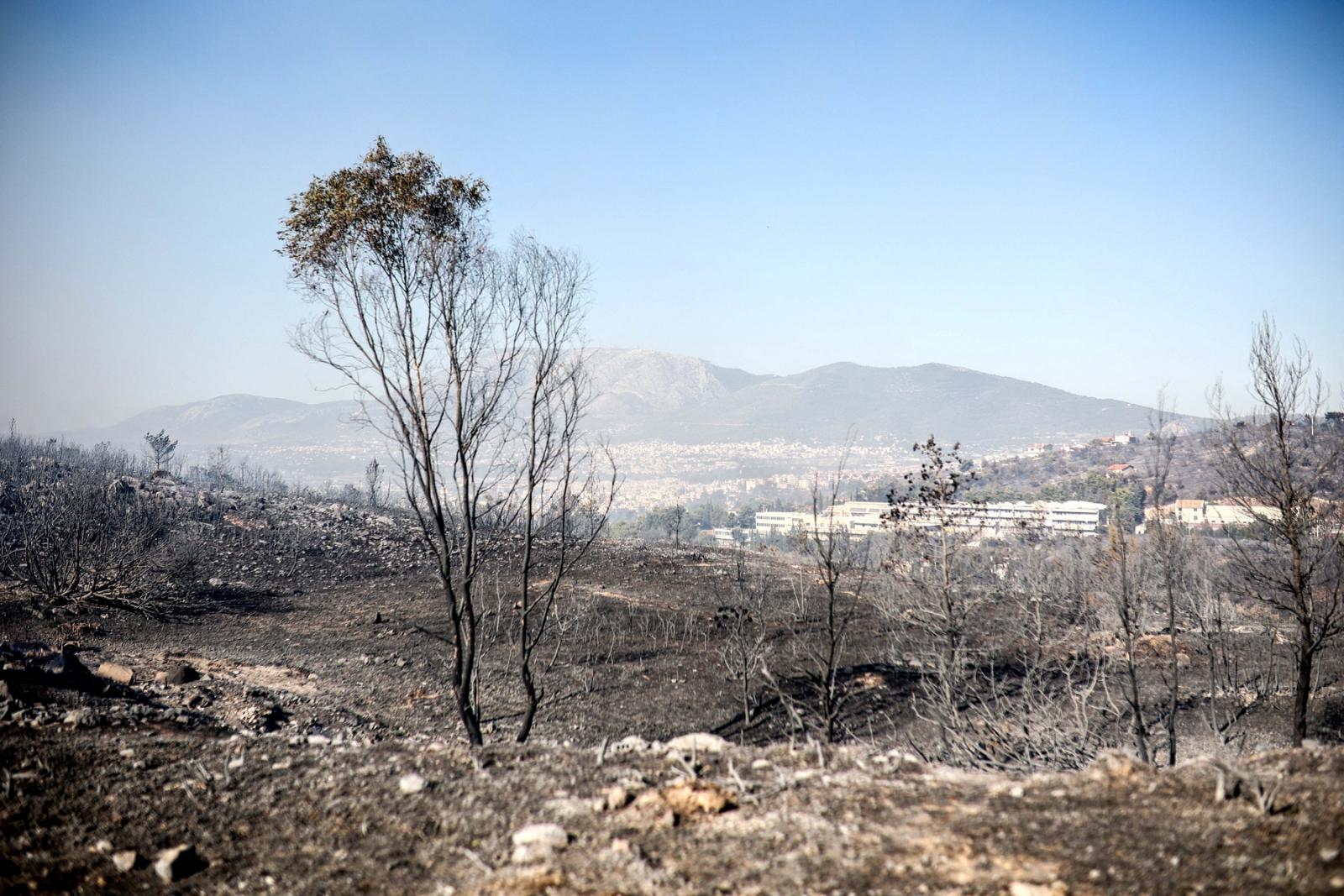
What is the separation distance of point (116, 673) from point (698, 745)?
360 inches

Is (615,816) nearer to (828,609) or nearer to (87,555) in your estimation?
(828,609)

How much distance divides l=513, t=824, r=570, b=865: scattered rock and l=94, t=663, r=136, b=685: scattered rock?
29.5 ft

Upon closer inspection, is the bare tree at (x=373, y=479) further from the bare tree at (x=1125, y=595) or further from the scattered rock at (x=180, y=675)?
the bare tree at (x=1125, y=595)

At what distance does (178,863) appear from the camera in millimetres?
3537

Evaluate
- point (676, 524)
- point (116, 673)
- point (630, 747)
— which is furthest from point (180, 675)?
point (676, 524)

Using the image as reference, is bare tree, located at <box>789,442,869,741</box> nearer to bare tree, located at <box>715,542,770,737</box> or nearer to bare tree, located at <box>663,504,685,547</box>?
bare tree, located at <box>715,542,770,737</box>

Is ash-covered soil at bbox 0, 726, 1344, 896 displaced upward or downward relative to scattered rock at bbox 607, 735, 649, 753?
upward

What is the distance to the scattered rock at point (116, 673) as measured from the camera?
9.94 metres

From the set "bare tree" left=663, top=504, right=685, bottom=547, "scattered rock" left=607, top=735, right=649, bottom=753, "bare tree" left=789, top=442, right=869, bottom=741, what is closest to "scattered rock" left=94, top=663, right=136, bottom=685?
"scattered rock" left=607, top=735, right=649, bottom=753

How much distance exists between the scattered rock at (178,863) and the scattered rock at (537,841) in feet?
5.06

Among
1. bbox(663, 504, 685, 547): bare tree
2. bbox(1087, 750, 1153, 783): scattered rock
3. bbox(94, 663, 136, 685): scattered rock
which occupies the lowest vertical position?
bbox(663, 504, 685, 547): bare tree

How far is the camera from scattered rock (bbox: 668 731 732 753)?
17.6ft

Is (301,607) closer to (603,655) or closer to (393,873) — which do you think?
(603,655)

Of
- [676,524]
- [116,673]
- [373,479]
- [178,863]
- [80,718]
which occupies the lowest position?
[676,524]
